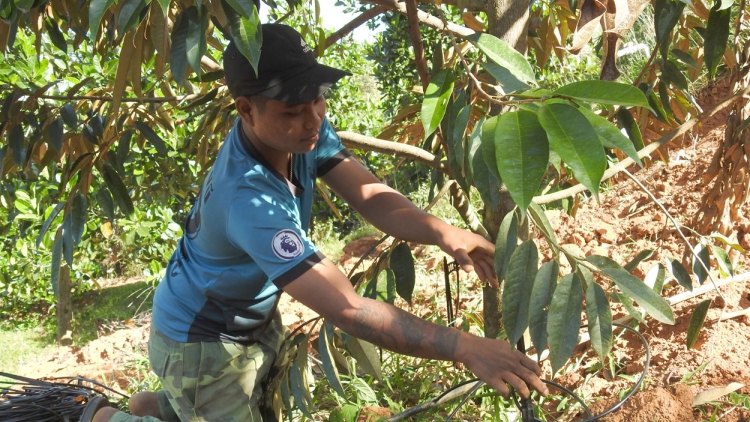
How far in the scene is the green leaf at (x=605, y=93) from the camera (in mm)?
1074

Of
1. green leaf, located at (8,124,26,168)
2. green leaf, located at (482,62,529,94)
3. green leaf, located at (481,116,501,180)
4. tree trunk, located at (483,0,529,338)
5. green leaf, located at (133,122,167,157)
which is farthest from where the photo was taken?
green leaf, located at (133,122,167,157)

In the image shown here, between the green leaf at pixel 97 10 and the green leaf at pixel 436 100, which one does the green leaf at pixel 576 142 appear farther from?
the green leaf at pixel 97 10

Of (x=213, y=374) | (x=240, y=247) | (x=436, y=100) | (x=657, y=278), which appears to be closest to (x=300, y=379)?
(x=213, y=374)

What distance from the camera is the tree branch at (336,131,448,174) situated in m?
2.24

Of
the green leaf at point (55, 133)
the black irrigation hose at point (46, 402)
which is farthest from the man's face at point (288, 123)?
the black irrigation hose at point (46, 402)

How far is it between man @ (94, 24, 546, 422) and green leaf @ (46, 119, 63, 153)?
22.5 inches

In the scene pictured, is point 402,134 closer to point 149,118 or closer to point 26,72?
point 149,118

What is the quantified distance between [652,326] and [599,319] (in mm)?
1721

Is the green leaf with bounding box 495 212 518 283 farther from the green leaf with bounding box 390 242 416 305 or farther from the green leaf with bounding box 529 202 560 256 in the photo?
the green leaf with bounding box 390 242 416 305

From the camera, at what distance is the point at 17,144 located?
2328mm

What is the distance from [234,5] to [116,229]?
3.88 metres

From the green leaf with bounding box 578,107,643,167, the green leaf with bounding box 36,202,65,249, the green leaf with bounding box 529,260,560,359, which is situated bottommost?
the green leaf with bounding box 529,260,560,359

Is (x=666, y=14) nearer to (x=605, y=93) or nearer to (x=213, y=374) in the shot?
(x=605, y=93)

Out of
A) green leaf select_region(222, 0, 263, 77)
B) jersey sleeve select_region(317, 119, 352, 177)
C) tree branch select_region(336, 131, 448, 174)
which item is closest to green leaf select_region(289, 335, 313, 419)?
jersey sleeve select_region(317, 119, 352, 177)
